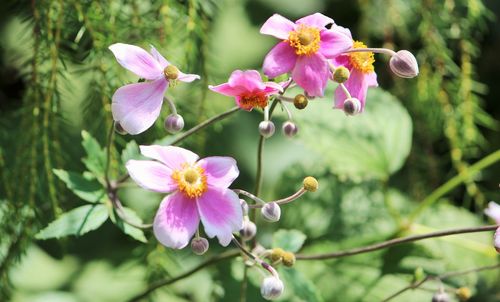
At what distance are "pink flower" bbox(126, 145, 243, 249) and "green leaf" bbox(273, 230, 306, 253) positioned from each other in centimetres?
27

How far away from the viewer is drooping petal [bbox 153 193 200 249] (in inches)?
33.3

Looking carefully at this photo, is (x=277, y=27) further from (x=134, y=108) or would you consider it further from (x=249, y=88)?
(x=134, y=108)

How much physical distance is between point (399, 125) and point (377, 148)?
0.07 meters

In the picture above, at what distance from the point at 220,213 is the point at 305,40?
9.6 inches

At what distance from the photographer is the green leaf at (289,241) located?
1.12 metres

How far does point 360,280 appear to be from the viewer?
1.45 metres

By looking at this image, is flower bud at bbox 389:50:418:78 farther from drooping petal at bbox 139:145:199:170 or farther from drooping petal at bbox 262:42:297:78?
drooping petal at bbox 139:145:199:170

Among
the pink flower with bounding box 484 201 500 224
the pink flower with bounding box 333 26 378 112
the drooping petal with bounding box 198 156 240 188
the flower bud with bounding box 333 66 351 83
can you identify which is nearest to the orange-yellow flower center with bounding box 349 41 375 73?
the pink flower with bounding box 333 26 378 112

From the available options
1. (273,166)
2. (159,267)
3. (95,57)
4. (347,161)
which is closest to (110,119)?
(95,57)

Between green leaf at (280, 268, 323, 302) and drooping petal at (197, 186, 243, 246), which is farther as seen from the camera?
green leaf at (280, 268, 323, 302)

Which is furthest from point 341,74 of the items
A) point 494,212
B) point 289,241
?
point 494,212

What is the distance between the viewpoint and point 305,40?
90 centimetres

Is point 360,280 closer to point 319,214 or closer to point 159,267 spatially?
point 319,214

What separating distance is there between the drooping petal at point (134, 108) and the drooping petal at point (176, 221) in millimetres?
100
